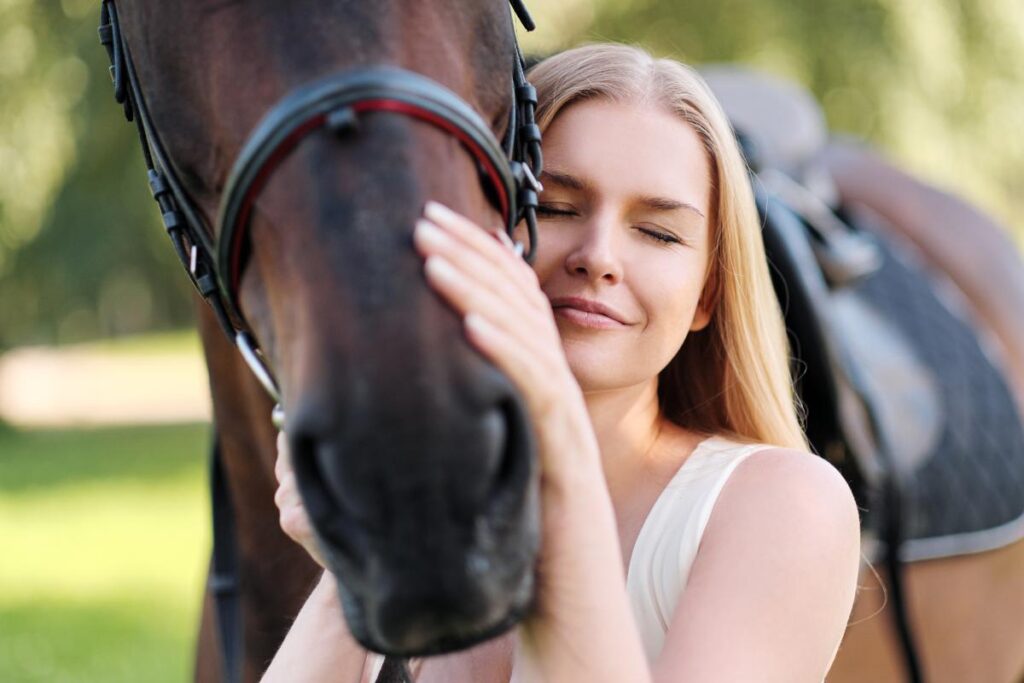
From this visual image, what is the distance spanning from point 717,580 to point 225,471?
3.65 feet

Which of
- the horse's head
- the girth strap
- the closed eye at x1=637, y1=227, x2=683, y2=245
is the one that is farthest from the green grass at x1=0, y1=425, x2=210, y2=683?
the horse's head

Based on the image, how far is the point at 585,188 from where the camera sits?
4.94ft

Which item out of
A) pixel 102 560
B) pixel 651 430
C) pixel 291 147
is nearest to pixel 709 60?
pixel 102 560

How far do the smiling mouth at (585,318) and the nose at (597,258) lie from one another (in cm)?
4

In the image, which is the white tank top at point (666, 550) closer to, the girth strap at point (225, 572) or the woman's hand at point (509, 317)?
the woman's hand at point (509, 317)

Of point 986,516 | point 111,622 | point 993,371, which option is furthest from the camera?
point 111,622

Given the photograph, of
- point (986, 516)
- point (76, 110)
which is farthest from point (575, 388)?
point (76, 110)

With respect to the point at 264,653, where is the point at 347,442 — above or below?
above

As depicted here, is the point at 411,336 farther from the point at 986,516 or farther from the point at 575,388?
the point at 986,516

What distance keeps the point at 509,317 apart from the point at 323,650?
58 centimetres

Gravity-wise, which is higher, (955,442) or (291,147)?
(291,147)

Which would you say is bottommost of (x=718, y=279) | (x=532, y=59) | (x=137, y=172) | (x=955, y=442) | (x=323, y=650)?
(x=137, y=172)

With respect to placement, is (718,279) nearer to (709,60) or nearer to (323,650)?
(323,650)

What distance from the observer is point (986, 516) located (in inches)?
117
